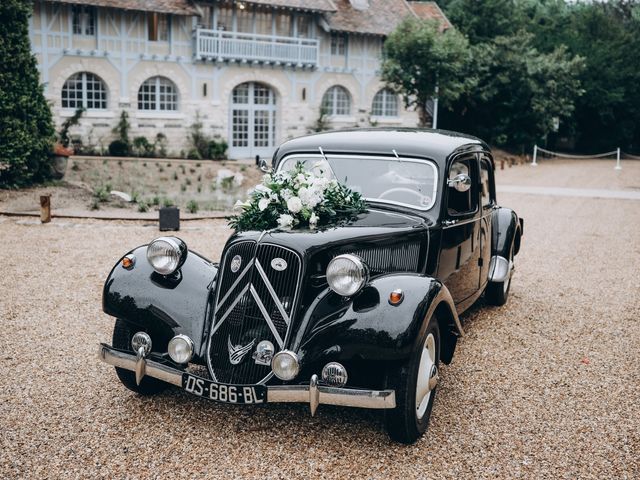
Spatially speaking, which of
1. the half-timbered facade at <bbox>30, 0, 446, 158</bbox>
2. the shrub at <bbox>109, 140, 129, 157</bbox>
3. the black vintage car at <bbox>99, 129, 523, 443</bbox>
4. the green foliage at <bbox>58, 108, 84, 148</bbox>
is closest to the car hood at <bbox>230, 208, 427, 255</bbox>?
the black vintage car at <bbox>99, 129, 523, 443</bbox>

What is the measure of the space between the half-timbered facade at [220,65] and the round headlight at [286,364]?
20.9 m

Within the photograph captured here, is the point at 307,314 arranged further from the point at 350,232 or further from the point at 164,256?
the point at 164,256

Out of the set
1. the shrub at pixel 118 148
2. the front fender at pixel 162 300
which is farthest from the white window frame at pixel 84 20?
the front fender at pixel 162 300

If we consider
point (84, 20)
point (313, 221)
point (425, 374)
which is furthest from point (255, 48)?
point (425, 374)

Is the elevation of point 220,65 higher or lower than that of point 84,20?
lower

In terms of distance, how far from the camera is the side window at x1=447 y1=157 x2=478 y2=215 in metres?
5.24

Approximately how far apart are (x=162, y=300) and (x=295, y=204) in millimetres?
1094

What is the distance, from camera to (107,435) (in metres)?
4.05

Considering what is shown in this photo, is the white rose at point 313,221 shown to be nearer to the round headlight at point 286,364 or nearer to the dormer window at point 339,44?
the round headlight at point 286,364

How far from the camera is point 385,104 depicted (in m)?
30.4

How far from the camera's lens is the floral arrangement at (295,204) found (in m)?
4.37

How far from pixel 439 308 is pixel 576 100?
35.7 meters

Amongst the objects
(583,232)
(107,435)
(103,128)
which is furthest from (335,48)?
(107,435)

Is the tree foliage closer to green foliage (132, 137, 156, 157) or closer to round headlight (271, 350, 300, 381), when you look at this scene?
green foliage (132, 137, 156, 157)
